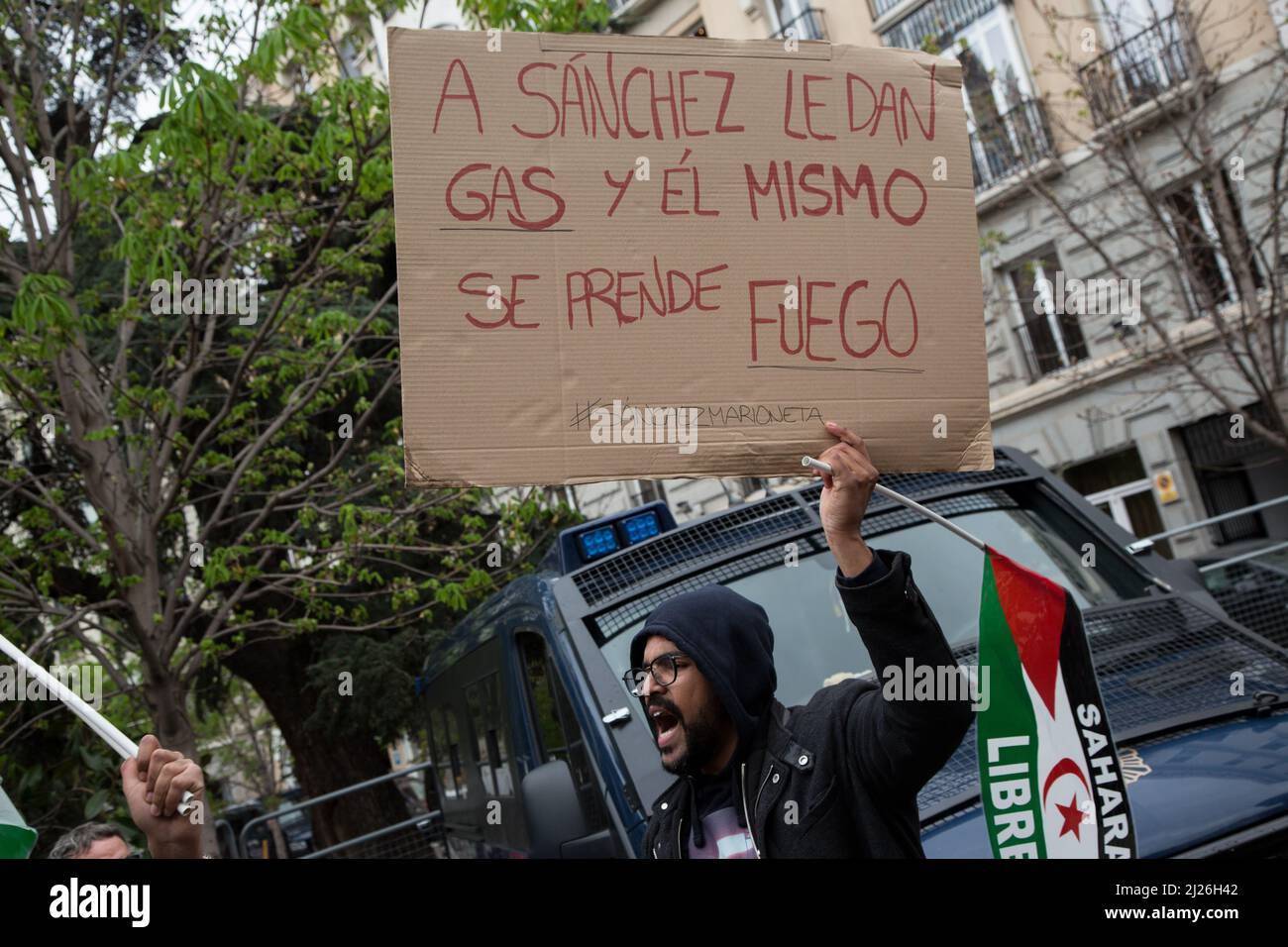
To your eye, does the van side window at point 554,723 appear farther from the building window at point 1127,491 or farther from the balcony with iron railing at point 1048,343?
the balcony with iron railing at point 1048,343

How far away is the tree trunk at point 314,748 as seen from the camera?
15562 millimetres

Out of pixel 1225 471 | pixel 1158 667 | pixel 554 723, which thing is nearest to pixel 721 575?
pixel 554 723

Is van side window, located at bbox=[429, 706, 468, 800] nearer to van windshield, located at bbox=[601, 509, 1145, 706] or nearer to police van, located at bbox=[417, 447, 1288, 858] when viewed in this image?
police van, located at bbox=[417, 447, 1288, 858]

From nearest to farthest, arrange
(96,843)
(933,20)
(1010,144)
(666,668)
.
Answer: (666,668) → (96,843) → (1010,144) → (933,20)

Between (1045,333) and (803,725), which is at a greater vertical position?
(1045,333)

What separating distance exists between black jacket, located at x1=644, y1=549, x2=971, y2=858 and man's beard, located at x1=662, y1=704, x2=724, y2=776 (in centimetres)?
13

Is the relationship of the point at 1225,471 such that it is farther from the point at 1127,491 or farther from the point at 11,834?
the point at 11,834

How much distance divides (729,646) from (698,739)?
0.71 ft

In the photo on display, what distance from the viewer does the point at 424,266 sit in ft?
9.36

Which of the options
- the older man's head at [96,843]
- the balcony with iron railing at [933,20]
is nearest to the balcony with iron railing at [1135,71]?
the balcony with iron railing at [933,20]

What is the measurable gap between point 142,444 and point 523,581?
15.5 ft

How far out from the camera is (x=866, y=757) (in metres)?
2.53

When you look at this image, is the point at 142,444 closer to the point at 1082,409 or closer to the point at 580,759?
the point at 580,759

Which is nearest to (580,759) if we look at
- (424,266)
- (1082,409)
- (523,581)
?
(523,581)
